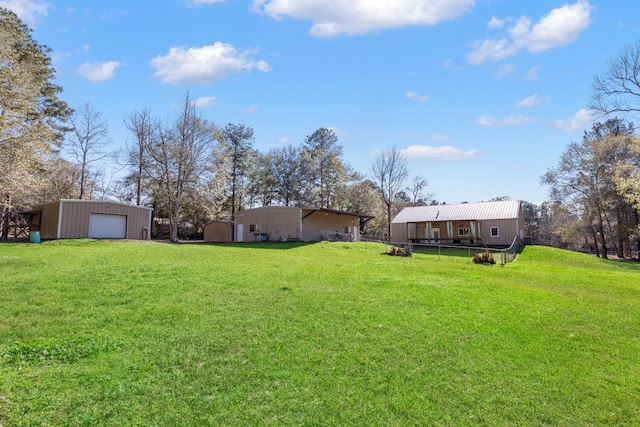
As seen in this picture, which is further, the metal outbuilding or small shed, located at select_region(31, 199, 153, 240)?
the metal outbuilding

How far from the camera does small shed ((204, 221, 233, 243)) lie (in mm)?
31828

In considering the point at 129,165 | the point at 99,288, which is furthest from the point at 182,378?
the point at 129,165

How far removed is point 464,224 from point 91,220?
94.7 ft

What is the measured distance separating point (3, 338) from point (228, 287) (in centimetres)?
381

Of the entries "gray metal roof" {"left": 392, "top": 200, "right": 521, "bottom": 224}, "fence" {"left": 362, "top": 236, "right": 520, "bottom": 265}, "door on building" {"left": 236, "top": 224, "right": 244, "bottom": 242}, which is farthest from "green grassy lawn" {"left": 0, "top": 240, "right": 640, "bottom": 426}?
"gray metal roof" {"left": 392, "top": 200, "right": 521, "bottom": 224}

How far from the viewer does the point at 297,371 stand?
14.5 feet

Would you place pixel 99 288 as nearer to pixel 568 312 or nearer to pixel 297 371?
pixel 297 371

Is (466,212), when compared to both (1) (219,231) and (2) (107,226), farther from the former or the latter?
(2) (107,226)

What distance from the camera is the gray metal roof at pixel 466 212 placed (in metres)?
30.7

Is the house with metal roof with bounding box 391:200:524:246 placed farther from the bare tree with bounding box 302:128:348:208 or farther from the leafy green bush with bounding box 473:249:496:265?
the leafy green bush with bounding box 473:249:496:265

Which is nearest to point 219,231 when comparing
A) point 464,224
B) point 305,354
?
point 464,224

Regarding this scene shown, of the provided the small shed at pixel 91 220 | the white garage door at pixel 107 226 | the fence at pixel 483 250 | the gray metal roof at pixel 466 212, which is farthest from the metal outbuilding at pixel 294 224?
the white garage door at pixel 107 226

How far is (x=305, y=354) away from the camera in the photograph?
4.86 m

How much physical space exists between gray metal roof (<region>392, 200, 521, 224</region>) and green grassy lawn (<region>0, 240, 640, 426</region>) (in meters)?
23.5
